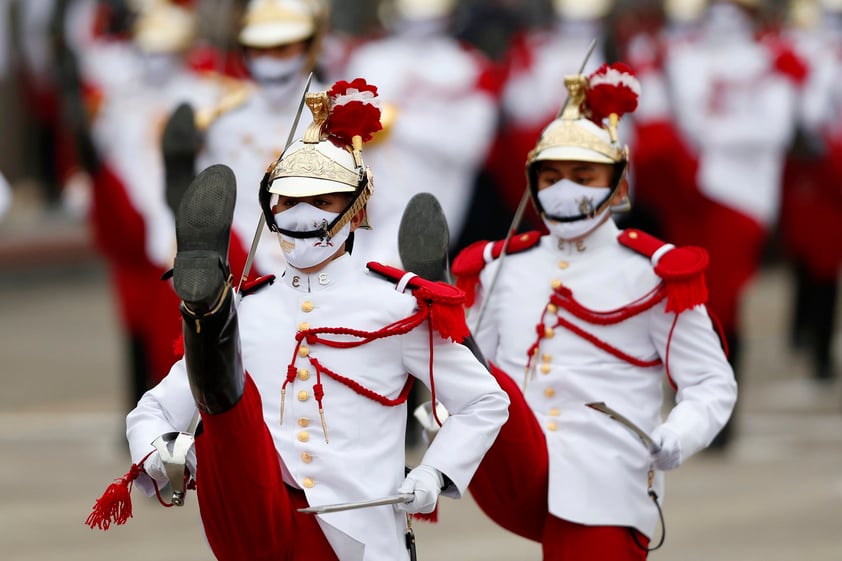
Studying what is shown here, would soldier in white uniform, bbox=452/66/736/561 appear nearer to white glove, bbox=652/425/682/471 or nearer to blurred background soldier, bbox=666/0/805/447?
white glove, bbox=652/425/682/471

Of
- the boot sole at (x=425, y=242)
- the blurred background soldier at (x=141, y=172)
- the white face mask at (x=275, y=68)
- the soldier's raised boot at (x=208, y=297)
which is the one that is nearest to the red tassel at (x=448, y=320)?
the boot sole at (x=425, y=242)

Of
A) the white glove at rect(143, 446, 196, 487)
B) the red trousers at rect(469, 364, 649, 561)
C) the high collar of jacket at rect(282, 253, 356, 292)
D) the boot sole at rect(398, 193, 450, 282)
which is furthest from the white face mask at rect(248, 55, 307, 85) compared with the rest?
the white glove at rect(143, 446, 196, 487)

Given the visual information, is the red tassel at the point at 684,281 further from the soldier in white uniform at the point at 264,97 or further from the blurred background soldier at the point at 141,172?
the blurred background soldier at the point at 141,172

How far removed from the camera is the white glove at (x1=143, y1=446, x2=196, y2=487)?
4.94 m

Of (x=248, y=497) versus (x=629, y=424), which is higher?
(x=248, y=497)

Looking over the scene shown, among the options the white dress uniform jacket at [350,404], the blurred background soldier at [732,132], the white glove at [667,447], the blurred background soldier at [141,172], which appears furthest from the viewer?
the blurred background soldier at [732,132]

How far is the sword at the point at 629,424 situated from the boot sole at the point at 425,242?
57 cm

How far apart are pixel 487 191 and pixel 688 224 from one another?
2.94m

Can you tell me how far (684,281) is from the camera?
5.69 meters

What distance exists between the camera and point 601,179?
5898mm

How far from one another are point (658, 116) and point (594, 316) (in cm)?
599

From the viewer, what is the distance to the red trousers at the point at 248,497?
4.79 m

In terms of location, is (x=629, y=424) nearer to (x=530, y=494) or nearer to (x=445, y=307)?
(x=530, y=494)

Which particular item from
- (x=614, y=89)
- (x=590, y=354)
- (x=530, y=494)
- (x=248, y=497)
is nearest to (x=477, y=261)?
(x=590, y=354)
